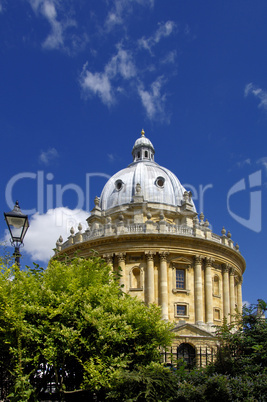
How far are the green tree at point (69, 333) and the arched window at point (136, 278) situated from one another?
22782 mm

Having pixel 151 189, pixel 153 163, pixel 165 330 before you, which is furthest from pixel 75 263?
pixel 153 163

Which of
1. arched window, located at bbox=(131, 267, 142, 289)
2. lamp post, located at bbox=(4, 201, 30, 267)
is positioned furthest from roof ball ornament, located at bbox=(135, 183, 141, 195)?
lamp post, located at bbox=(4, 201, 30, 267)

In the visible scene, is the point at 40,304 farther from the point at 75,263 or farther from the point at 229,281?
the point at 229,281

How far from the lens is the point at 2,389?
18031mm

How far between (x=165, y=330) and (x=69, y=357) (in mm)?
4155

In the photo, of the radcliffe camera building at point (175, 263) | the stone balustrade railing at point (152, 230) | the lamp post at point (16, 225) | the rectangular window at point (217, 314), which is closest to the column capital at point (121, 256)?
the radcliffe camera building at point (175, 263)

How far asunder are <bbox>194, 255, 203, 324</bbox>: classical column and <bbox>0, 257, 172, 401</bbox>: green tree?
2255 cm

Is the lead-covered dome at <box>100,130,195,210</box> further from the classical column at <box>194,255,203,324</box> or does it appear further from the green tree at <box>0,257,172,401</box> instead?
the green tree at <box>0,257,172,401</box>

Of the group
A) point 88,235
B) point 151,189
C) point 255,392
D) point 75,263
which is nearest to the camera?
point 255,392

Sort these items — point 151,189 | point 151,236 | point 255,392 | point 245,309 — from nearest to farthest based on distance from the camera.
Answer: point 255,392
point 245,309
point 151,236
point 151,189

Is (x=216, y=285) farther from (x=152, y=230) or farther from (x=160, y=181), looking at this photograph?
(x=160, y=181)

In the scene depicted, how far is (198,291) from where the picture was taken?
138 feet

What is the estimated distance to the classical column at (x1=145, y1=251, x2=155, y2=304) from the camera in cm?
4078

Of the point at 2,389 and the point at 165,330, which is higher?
the point at 165,330
